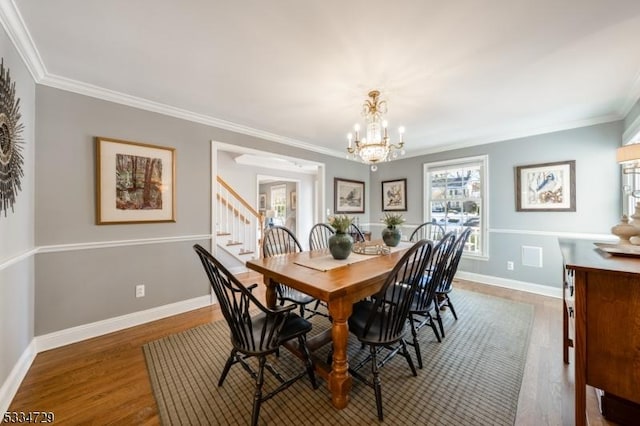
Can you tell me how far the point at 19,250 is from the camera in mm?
1763

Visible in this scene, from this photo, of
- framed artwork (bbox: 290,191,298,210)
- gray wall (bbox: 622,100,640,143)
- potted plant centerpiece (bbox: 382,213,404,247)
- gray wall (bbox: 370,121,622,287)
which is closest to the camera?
gray wall (bbox: 622,100,640,143)

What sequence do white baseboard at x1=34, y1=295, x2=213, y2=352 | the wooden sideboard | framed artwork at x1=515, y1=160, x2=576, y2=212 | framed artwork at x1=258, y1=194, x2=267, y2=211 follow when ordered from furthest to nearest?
framed artwork at x1=258, y1=194, x2=267, y2=211, framed artwork at x1=515, y1=160, x2=576, y2=212, white baseboard at x1=34, y1=295, x2=213, y2=352, the wooden sideboard

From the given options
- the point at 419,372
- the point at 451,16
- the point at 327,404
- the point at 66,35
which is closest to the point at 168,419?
the point at 327,404

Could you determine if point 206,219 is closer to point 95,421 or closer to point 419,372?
point 95,421

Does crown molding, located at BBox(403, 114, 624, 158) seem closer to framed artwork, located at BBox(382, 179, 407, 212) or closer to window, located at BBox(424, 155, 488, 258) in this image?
window, located at BBox(424, 155, 488, 258)

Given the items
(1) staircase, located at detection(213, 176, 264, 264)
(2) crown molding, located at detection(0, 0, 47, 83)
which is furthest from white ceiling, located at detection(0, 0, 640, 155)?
(1) staircase, located at detection(213, 176, 264, 264)

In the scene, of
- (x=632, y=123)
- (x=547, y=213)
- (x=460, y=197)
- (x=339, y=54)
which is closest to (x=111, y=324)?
(x=339, y=54)

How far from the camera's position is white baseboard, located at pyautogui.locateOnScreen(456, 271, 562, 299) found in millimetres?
3387

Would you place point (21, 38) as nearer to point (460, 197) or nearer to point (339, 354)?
point (339, 354)

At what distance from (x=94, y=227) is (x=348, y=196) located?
3973 millimetres

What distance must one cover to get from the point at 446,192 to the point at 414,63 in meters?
3.12

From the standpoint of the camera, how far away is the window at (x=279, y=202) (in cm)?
827

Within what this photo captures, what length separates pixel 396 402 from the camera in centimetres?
155

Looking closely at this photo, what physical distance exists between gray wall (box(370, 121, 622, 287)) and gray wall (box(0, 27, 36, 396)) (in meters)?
5.18
